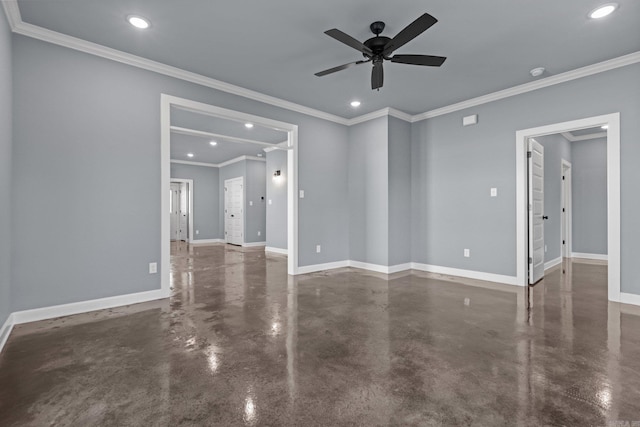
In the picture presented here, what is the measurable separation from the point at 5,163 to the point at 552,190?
774 cm

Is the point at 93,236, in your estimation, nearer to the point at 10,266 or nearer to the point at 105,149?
the point at 10,266

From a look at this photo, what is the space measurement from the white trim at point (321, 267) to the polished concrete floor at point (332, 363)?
1.44 metres

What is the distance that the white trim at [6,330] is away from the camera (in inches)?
98.9

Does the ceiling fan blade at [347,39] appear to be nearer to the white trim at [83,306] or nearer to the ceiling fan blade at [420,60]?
the ceiling fan blade at [420,60]

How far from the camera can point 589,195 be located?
7.01m


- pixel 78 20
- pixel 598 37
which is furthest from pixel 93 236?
pixel 598 37

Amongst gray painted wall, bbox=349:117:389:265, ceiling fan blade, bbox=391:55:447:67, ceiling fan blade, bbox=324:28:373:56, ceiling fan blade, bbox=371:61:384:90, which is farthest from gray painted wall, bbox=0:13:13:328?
gray painted wall, bbox=349:117:389:265

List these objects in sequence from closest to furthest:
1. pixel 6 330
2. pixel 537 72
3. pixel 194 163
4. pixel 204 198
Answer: pixel 6 330, pixel 537 72, pixel 194 163, pixel 204 198

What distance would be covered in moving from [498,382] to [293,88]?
414cm

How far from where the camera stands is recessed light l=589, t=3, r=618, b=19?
2.72 meters

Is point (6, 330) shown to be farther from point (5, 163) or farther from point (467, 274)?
point (467, 274)

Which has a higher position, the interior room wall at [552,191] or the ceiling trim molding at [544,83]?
the ceiling trim molding at [544,83]

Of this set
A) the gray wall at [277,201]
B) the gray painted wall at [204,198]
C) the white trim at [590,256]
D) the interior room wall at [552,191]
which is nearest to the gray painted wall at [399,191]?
the interior room wall at [552,191]

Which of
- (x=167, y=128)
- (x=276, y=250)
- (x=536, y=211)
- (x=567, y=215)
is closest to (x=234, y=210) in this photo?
(x=276, y=250)
